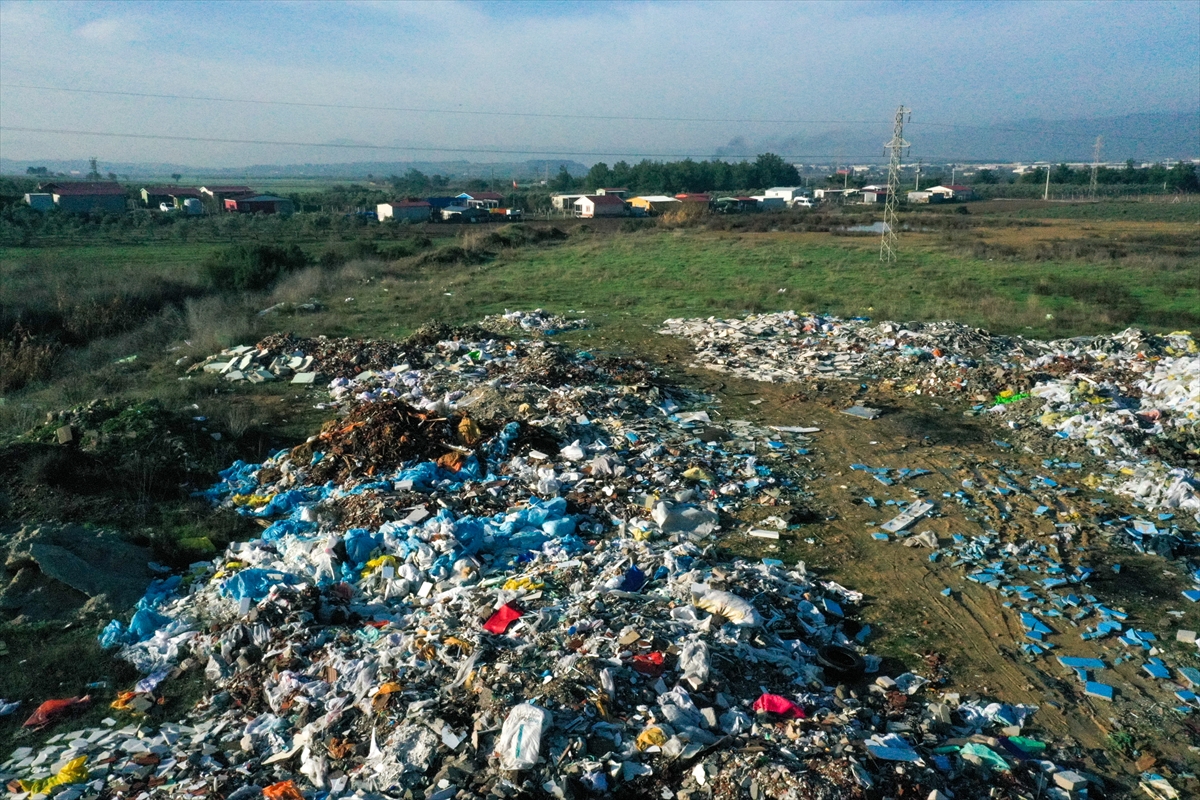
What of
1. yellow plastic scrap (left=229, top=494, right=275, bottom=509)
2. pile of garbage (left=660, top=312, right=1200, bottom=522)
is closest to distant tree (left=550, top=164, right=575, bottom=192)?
pile of garbage (left=660, top=312, right=1200, bottom=522)

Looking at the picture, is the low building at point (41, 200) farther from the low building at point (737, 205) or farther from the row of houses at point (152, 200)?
the low building at point (737, 205)

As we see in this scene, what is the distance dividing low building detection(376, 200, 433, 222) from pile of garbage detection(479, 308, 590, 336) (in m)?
34.7

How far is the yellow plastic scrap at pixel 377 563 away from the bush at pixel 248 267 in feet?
51.8

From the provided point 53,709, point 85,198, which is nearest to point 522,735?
point 53,709

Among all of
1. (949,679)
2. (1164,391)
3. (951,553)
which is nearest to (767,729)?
(949,679)

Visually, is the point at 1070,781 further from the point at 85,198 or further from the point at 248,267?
the point at 85,198

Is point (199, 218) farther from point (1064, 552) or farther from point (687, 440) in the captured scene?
point (1064, 552)

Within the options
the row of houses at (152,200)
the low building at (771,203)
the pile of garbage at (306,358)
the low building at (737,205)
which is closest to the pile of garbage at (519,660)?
the pile of garbage at (306,358)

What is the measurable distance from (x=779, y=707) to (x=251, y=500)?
18.4 feet

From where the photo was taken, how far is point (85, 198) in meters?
47.3

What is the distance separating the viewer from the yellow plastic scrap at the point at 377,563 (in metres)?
5.80

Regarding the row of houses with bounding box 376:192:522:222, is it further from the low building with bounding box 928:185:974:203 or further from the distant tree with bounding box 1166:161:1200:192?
the distant tree with bounding box 1166:161:1200:192

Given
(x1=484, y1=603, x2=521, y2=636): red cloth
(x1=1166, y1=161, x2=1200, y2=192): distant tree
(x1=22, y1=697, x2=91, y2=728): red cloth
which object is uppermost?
(x1=1166, y1=161, x2=1200, y2=192): distant tree

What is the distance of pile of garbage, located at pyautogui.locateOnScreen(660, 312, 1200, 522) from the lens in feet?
26.2
